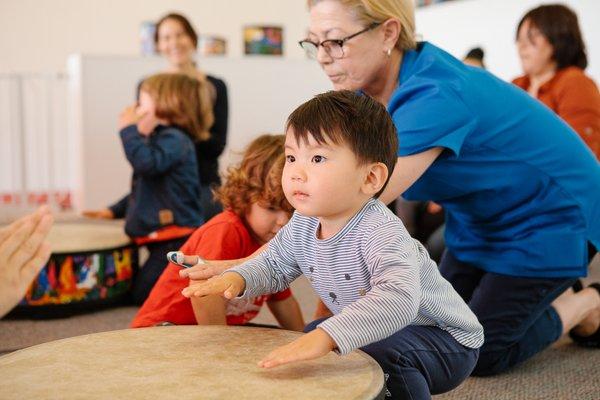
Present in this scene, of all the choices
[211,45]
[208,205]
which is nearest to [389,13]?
[208,205]

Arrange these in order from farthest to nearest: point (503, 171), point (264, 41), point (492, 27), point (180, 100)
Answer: point (264, 41) < point (492, 27) < point (180, 100) < point (503, 171)

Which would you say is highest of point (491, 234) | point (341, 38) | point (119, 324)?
point (341, 38)

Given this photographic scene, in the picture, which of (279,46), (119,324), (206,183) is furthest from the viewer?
(279,46)

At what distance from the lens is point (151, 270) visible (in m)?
2.38

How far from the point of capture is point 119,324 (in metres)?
2.20

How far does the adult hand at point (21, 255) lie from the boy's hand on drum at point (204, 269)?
0.89 feet

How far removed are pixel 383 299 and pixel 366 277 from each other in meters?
0.12

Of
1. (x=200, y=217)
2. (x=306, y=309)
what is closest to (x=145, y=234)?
(x=200, y=217)

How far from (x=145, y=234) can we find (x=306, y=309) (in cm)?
58

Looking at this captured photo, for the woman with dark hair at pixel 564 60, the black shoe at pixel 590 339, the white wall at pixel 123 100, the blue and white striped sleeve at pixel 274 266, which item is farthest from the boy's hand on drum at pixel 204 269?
the white wall at pixel 123 100

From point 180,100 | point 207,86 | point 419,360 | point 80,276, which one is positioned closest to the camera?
point 419,360

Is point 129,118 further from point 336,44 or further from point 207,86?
point 336,44

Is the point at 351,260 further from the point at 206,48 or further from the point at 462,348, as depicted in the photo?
the point at 206,48

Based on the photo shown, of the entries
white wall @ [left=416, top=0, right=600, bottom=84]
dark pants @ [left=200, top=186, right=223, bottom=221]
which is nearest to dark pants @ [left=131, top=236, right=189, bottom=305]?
dark pants @ [left=200, top=186, right=223, bottom=221]
